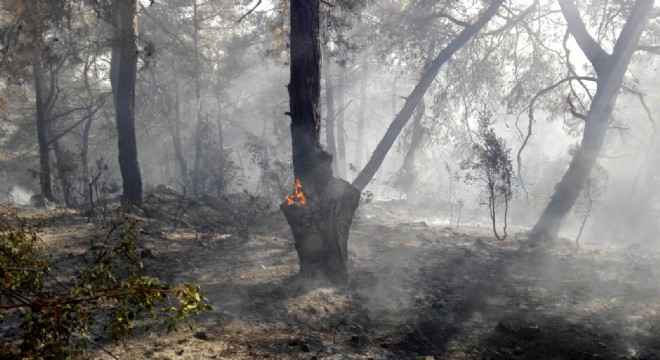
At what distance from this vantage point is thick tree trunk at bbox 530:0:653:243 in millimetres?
11203

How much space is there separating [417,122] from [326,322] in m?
15.1

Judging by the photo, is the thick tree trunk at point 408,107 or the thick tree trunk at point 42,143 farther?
the thick tree trunk at point 42,143

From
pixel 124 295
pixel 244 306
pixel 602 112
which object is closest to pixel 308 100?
pixel 244 306

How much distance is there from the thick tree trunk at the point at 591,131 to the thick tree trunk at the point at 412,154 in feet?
27.5

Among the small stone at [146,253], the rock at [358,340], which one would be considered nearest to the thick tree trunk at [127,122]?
the small stone at [146,253]

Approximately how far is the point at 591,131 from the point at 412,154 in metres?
9.66

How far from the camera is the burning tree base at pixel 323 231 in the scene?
6.56 m

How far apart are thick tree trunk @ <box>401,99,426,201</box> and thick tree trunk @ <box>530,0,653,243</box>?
8.37 metres

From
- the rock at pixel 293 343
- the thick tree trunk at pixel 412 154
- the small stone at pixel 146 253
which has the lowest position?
the rock at pixel 293 343

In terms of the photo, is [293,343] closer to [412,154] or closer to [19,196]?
[412,154]

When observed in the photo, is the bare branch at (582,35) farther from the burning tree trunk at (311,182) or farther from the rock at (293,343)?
the rock at (293,343)

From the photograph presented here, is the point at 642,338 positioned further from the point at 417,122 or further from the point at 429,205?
the point at 429,205

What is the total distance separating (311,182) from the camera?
6723mm

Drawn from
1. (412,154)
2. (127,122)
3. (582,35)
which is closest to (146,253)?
(127,122)
